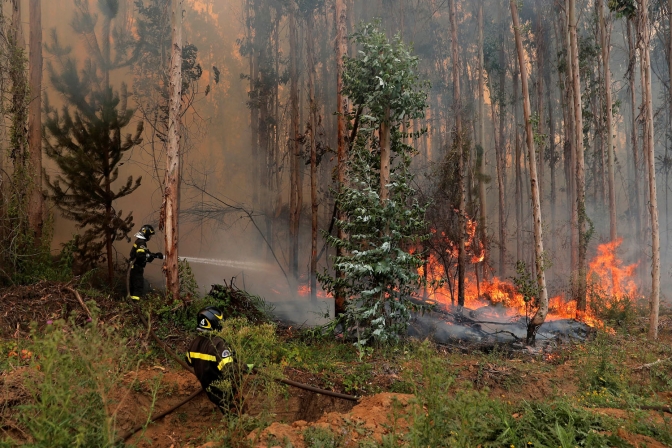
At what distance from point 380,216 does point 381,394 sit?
13.6ft

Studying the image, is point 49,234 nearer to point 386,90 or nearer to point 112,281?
point 112,281

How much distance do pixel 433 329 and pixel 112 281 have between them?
11188 millimetres

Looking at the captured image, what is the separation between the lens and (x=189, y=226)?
2998 centimetres

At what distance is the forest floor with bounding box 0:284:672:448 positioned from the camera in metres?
4.14

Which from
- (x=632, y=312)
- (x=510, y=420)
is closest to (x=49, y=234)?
(x=510, y=420)

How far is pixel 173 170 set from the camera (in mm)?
10289

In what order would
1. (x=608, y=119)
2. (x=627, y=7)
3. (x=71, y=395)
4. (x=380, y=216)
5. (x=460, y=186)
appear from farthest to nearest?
(x=608, y=119)
(x=460, y=186)
(x=627, y=7)
(x=380, y=216)
(x=71, y=395)

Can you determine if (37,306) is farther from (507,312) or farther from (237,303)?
(507,312)

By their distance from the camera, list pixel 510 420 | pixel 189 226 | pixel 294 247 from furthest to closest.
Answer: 1. pixel 189 226
2. pixel 294 247
3. pixel 510 420

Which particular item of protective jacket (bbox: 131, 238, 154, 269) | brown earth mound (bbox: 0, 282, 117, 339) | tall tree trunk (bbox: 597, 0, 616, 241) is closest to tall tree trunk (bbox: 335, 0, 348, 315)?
protective jacket (bbox: 131, 238, 154, 269)

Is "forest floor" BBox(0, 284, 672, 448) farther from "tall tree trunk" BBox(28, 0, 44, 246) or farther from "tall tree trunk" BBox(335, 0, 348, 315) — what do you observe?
"tall tree trunk" BBox(28, 0, 44, 246)

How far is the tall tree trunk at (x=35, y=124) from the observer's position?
1299 cm

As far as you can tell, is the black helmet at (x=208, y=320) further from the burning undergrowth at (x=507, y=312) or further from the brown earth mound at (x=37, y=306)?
the burning undergrowth at (x=507, y=312)

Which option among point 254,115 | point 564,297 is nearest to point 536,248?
point 564,297
